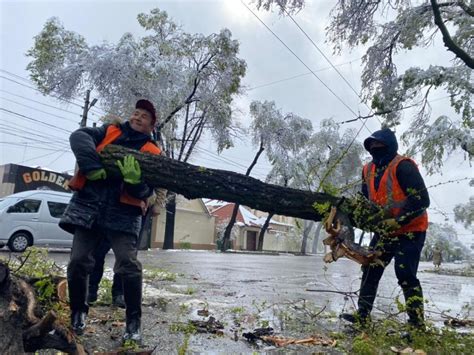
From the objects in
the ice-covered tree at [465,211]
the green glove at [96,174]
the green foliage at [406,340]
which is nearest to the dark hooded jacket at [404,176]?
the green foliage at [406,340]

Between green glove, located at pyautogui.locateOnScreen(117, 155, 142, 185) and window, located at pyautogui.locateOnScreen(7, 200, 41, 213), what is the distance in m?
12.0

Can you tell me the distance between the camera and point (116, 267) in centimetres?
299

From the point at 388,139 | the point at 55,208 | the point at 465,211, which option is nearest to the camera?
the point at 388,139

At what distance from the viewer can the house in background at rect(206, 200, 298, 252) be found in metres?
46.4

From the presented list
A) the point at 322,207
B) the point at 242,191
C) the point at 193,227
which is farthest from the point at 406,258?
the point at 193,227

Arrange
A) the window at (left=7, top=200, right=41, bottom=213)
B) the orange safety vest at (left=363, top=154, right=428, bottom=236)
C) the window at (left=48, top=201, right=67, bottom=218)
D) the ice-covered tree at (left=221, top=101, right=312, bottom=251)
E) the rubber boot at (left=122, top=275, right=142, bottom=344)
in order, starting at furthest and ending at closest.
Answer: the ice-covered tree at (left=221, top=101, right=312, bottom=251) < the window at (left=48, top=201, right=67, bottom=218) < the window at (left=7, top=200, right=41, bottom=213) < the orange safety vest at (left=363, top=154, right=428, bottom=236) < the rubber boot at (left=122, top=275, right=142, bottom=344)

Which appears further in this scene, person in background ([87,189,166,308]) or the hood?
person in background ([87,189,166,308])

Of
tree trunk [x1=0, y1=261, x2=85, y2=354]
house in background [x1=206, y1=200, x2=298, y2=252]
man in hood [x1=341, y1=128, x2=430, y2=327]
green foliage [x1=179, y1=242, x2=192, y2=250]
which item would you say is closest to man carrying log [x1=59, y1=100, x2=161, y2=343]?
tree trunk [x1=0, y1=261, x2=85, y2=354]

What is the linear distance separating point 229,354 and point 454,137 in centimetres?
1421

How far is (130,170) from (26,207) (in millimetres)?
12587

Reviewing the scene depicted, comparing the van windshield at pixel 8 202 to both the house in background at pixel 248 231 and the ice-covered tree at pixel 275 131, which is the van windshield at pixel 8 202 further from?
the house in background at pixel 248 231

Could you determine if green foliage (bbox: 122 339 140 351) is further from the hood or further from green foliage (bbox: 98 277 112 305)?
the hood

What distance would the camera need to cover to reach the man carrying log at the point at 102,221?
294 centimetres

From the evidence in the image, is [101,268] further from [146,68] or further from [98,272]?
[146,68]
